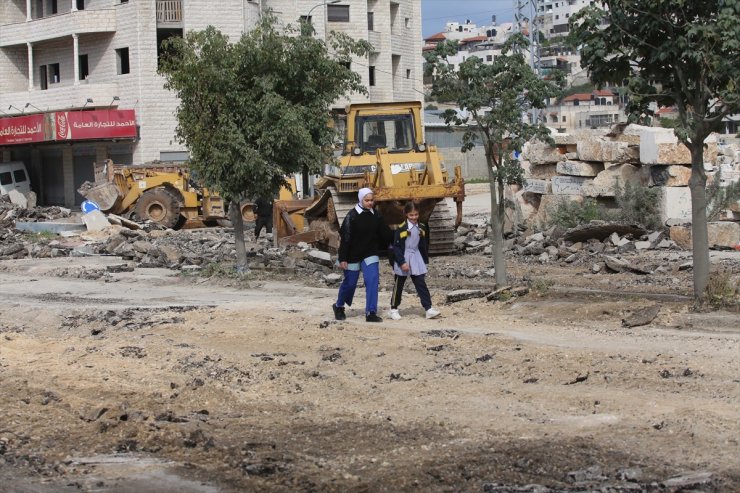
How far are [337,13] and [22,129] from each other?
55.0 ft

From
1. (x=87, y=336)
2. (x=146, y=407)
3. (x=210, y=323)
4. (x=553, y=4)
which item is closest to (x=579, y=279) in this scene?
(x=210, y=323)

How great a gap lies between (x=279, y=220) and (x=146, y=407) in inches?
651

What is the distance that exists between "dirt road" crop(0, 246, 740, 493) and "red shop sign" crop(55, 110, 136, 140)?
34.3m

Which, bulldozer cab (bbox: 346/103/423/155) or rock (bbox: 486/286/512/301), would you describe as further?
bulldozer cab (bbox: 346/103/423/155)

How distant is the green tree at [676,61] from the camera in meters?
11.7

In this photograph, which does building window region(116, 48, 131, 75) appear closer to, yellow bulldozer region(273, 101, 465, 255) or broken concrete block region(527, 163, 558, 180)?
broken concrete block region(527, 163, 558, 180)

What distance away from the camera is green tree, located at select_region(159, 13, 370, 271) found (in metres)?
17.9

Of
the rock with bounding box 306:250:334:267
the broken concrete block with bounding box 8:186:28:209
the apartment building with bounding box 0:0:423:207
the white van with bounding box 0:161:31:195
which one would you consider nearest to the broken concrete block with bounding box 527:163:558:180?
the rock with bounding box 306:250:334:267

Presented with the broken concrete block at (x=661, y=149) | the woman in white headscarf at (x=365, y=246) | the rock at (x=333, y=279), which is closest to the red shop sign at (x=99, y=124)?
the broken concrete block at (x=661, y=149)

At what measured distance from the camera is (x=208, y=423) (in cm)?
888

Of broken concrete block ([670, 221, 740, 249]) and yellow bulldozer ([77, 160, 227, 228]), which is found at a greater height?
yellow bulldozer ([77, 160, 227, 228])

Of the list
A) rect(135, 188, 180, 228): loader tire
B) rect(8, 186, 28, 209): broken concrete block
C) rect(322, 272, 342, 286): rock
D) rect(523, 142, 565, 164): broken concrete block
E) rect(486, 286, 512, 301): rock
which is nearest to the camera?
rect(486, 286, 512, 301): rock

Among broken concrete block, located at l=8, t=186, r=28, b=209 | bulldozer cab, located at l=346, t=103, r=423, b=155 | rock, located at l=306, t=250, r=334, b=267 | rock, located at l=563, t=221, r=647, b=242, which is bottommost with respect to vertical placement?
rock, located at l=306, t=250, r=334, b=267

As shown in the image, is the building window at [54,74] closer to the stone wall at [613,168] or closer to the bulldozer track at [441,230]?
the stone wall at [613,168]
